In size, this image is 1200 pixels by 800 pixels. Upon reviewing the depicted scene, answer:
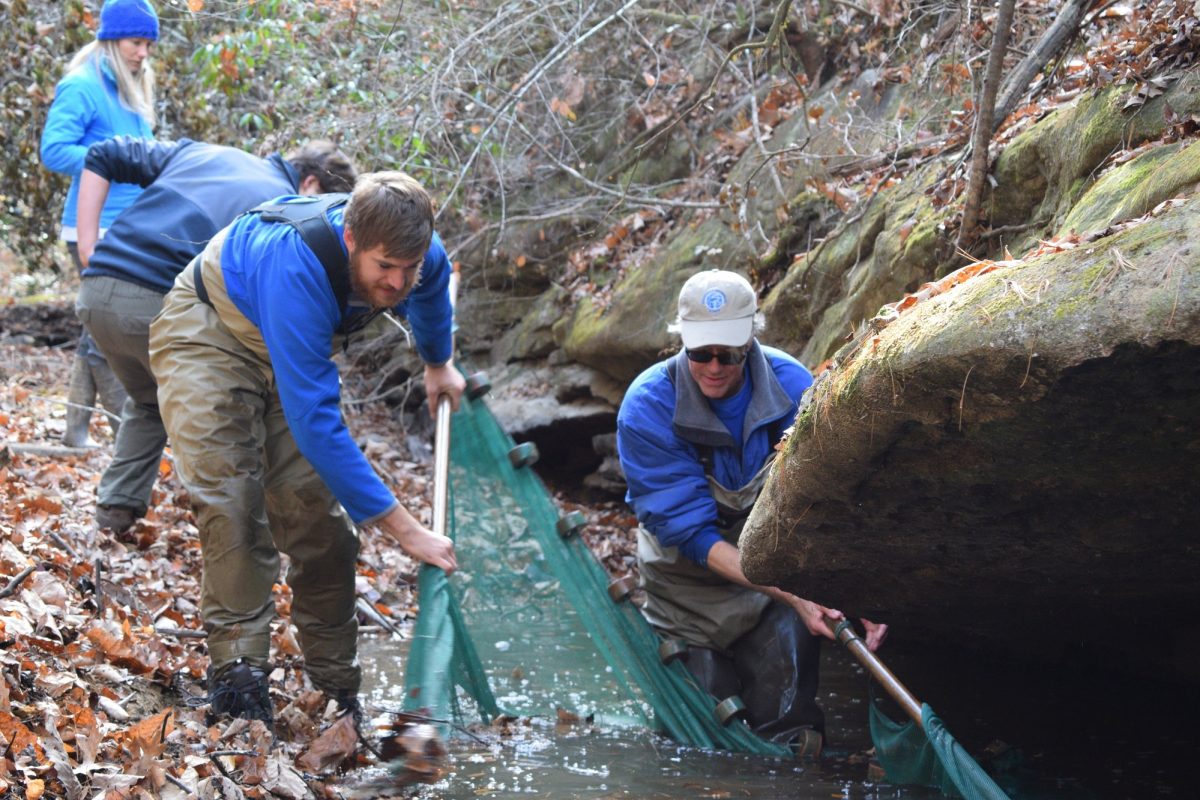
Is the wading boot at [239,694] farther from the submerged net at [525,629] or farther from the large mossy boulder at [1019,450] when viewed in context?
the large mossy boulder at [1019,450]

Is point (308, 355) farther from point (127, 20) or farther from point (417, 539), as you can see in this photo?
point (127, 20)

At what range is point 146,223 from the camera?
5.34 metres

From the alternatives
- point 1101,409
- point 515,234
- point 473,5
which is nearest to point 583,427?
point 515,234

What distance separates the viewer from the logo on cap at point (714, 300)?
4.39 m

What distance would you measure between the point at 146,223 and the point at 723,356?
9.41ft

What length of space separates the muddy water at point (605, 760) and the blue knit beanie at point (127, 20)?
11.8 feet

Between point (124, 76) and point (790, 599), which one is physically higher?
point (124, 76)

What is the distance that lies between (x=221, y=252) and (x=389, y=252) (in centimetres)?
80

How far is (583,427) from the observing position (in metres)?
9.16

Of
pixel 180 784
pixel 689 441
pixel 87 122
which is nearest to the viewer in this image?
pixel 180 784

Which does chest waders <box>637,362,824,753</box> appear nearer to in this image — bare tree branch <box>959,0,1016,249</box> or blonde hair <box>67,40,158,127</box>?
bare tree branch <box>959,0,1016,249</box>

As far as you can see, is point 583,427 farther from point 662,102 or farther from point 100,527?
point 100,527

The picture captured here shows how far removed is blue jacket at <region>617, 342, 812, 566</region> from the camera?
464 cm

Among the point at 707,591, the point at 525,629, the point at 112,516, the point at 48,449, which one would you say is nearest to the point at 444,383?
the point at 525,629
